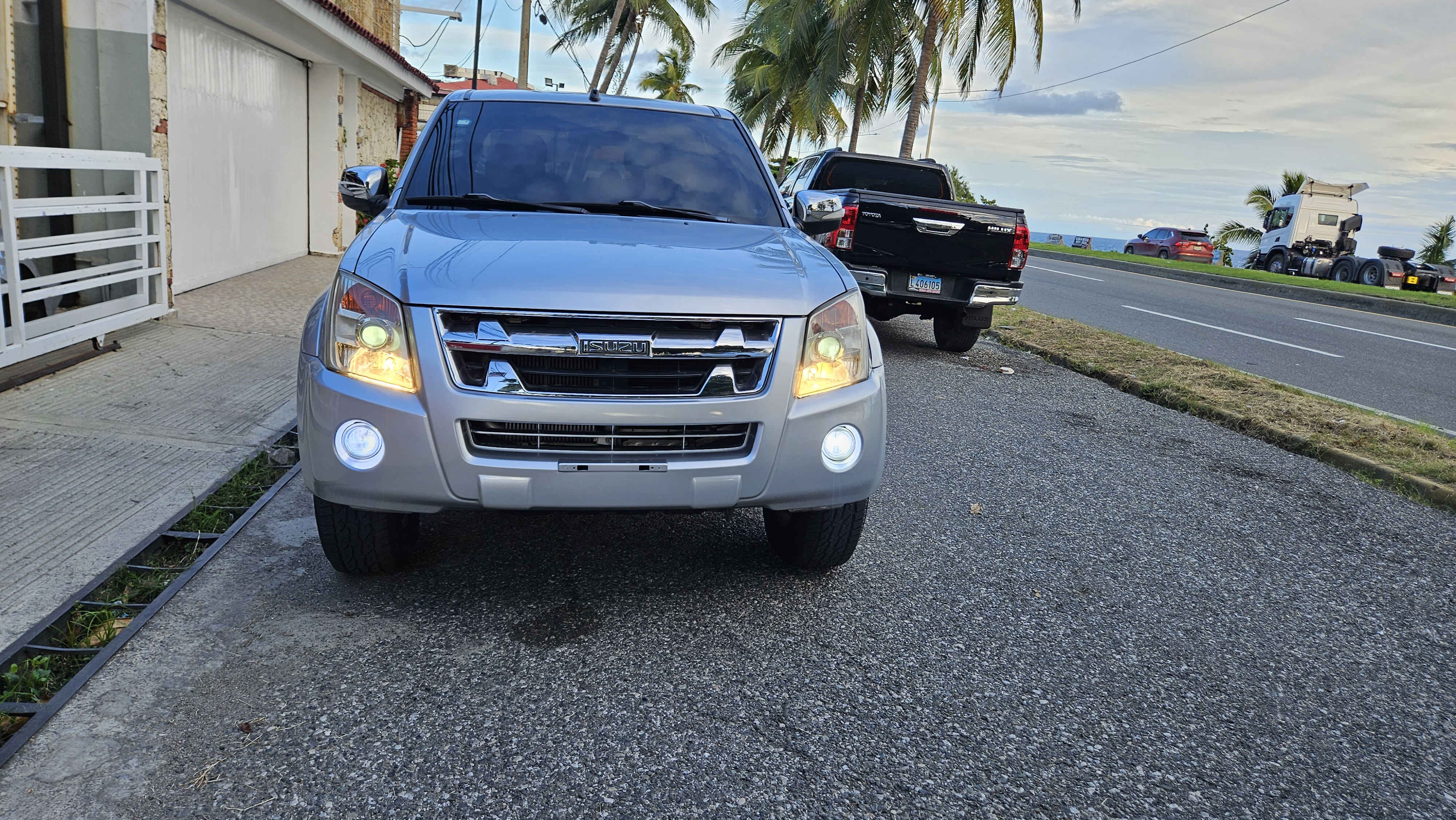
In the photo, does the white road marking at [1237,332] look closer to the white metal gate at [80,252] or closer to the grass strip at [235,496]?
the grass strip at [235,496]

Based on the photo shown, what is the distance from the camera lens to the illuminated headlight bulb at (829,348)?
3303mm

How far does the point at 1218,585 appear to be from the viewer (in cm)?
414

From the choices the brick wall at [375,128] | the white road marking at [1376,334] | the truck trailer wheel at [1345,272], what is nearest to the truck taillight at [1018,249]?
the white road marking at [1376,334]

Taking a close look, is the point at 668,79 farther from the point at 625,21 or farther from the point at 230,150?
the point at 230,150

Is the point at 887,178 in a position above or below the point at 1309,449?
above

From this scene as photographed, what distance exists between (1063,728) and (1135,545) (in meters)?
1.87

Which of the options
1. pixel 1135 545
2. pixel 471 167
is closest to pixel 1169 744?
pixel 1135 545

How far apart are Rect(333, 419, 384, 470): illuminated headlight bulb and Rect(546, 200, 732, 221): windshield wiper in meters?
1.38

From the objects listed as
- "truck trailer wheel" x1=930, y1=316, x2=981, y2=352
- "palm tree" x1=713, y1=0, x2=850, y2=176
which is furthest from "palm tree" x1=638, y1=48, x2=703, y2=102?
"truck trailer wheel" x1=930, y1=316, x2=981, y2=352

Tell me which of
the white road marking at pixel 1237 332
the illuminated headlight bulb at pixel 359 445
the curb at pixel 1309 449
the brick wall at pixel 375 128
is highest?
the brick wall at pixel 375 128

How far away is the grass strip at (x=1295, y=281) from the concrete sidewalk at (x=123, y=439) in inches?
801

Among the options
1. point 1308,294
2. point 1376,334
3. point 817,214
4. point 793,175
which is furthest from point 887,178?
point 1308,294

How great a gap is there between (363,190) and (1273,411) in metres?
6.28

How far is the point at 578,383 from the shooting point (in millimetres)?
3094
